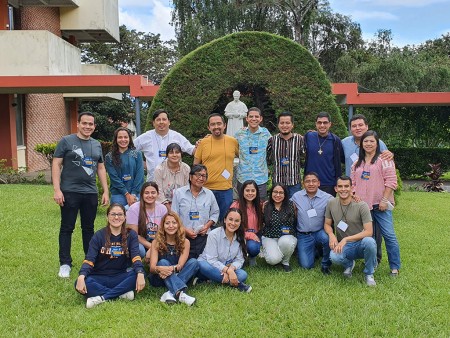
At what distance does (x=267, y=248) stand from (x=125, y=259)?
1.52 m

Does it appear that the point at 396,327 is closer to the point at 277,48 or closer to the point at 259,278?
the point at 259,278

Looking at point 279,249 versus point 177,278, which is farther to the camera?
point 279,249

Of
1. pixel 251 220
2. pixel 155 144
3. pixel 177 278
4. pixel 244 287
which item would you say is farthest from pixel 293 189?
pixel 177 278

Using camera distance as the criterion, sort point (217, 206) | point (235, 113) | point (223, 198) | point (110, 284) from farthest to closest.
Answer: point (235, 113) → point (223, 198) → point (217, 206) → point (110, 284)

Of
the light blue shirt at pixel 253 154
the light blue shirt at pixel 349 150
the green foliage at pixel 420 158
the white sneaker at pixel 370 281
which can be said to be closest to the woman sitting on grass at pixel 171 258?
the light blue shirt at pixel 253 154

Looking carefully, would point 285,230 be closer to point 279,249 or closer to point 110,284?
point 279,249

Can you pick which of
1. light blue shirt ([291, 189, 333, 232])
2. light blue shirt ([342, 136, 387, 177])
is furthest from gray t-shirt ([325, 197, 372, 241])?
light blue shirt ([342, 136, 387, 177])

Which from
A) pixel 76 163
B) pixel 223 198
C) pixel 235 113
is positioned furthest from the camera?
pixel 235 113

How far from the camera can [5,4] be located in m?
14.0

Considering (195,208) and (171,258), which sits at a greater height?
(195,208)

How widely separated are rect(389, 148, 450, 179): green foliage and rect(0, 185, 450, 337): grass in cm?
1106

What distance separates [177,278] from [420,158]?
1389cm

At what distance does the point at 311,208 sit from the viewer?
4965 millimetres

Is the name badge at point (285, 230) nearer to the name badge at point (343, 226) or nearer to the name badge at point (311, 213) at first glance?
the name badge at point (311, 213)
